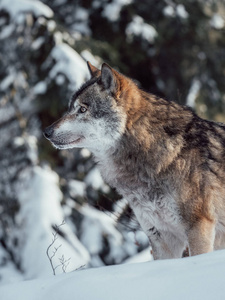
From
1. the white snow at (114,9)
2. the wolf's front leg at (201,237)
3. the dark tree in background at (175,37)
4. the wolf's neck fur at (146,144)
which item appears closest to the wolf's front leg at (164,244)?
the wolf's front leg at (201,237)

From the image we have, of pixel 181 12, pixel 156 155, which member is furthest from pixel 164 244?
pixel 181 12

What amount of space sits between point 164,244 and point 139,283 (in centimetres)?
191

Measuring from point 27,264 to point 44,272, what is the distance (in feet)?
1.48

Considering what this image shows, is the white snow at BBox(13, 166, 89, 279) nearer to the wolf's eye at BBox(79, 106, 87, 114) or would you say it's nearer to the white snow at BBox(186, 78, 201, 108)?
the wolf's eye at BBox(79, 106, 87, 114)

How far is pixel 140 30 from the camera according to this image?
1075 cm

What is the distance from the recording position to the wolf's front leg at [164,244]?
4.62 meters

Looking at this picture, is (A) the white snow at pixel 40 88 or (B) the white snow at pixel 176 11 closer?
(A) the white snow at pixel 40 88

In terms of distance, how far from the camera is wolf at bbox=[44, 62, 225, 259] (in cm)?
423

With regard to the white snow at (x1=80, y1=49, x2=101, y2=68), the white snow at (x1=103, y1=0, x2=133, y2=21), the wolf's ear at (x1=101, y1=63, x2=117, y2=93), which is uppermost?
the wolf's ear at (x1=101, y1=63, x2=117, y2=93)

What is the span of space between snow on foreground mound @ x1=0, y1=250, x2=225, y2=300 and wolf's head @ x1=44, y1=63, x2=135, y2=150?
1.65m

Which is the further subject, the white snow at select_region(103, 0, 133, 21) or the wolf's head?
the white snow at select_region(103, 0, 133, 21)

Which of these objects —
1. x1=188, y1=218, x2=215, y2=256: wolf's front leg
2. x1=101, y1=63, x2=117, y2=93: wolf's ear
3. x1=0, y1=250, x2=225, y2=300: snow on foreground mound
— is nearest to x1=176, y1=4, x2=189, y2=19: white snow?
x1=101, y1=63, x2=117, y2=93: wolf's ear

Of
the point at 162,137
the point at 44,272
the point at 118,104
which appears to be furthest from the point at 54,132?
the point at 44,272

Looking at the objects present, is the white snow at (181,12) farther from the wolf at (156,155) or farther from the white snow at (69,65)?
the wolf at (156,155)
